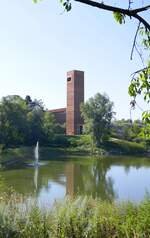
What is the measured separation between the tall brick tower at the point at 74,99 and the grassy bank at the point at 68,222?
63.4 metres

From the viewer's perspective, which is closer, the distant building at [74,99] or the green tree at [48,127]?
the green tree at [48,127]

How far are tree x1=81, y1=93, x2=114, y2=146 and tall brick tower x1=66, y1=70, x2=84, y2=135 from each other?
10.1 metres

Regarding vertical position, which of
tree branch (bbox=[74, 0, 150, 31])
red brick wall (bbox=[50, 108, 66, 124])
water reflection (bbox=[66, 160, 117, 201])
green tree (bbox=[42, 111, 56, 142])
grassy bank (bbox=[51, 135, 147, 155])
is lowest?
water reflection (bbox=[66, 160, 117, 201])

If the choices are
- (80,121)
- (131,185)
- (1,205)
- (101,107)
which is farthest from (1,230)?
(80,121)

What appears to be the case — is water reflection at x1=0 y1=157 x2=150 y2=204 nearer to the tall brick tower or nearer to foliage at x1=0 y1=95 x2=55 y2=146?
foliage at x1=0 y1=95 x2=55 y2=146

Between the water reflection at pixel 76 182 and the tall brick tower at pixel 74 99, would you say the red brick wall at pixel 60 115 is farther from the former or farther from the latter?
the water reflection at pixel 76 182

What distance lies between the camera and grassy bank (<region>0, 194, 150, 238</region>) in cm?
584

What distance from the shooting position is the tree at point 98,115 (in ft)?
193

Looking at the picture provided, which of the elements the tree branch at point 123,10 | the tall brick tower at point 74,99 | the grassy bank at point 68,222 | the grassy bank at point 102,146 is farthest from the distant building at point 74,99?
the tree branch at point 123,10

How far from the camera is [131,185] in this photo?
24.3 metres

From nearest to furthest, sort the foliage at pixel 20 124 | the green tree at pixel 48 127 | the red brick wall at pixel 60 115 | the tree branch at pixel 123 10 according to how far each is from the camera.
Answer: the tree branch at pixel 123 10
the foliage at pixel 20 124
the green tree at pixel 48 127
the red brick wall at pixel 60 115

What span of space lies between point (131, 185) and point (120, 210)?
1750 cm

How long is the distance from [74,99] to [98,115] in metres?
11.4

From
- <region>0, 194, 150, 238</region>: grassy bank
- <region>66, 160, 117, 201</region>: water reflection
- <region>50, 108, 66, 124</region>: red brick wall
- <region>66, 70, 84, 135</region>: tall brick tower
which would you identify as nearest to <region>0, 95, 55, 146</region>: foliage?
<region>66, 70, 84, 135</region>: tall brick tower
